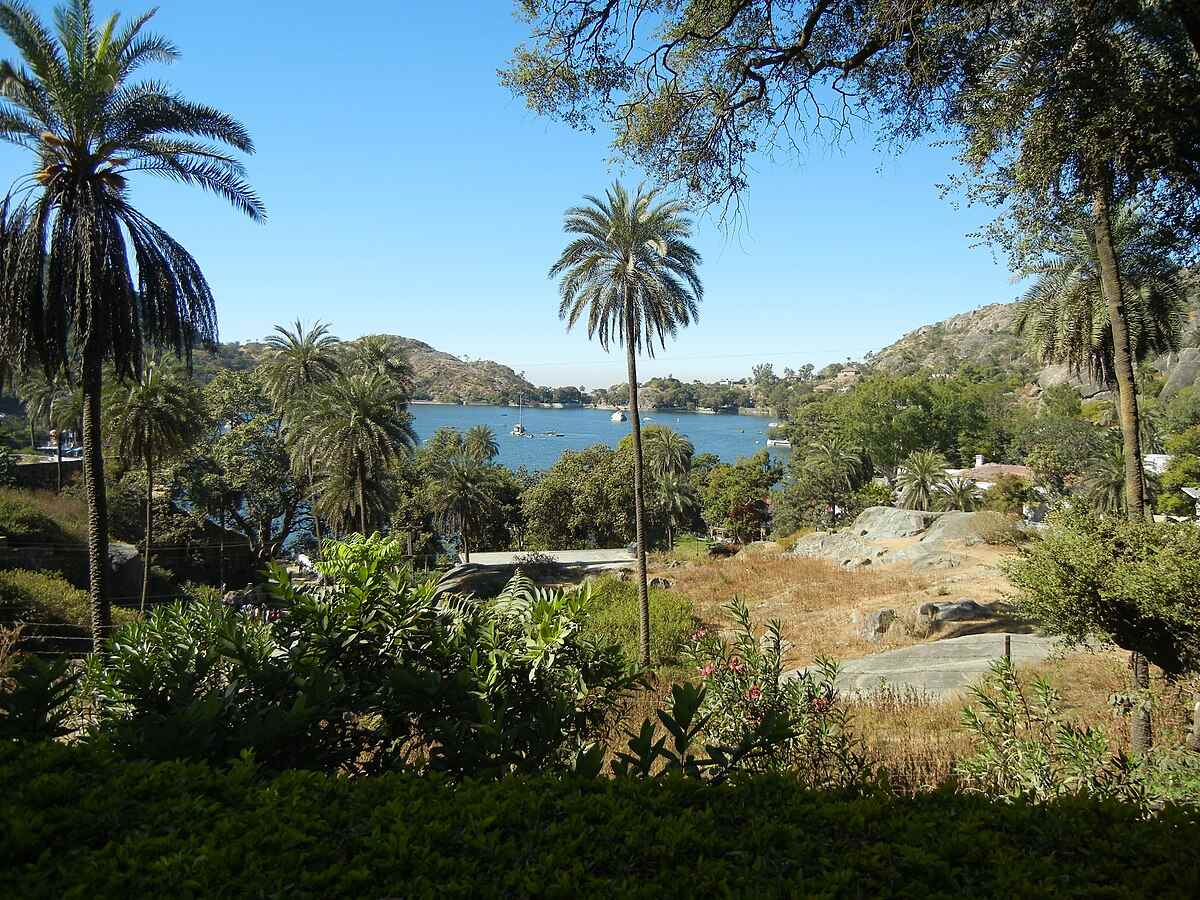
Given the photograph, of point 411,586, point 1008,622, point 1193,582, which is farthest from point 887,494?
point 411,586

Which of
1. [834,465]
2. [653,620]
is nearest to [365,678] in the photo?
[653,620]

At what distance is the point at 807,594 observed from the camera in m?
22.0

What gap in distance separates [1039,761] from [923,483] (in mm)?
47938

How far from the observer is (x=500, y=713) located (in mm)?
4113

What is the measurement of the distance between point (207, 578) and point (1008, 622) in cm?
3274

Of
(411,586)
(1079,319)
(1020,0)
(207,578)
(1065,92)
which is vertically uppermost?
(1020,0)

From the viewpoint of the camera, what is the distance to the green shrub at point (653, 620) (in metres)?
16.6

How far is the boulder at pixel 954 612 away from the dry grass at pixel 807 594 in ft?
2.98

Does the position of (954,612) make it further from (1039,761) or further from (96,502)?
(96,502)

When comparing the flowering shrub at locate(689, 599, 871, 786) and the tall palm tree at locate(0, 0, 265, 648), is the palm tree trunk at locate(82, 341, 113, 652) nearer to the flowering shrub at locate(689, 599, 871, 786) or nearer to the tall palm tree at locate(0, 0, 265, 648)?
the tall palm tree at locate(0, 0, 265, 648)

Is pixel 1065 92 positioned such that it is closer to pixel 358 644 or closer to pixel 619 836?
pixel 619 836

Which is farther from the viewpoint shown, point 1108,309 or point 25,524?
point 25,524

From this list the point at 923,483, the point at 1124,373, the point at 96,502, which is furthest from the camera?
the point at 923,483

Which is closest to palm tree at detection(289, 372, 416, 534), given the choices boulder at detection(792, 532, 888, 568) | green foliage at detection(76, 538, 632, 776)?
boulder at detection(792, 532, 888, 568)
